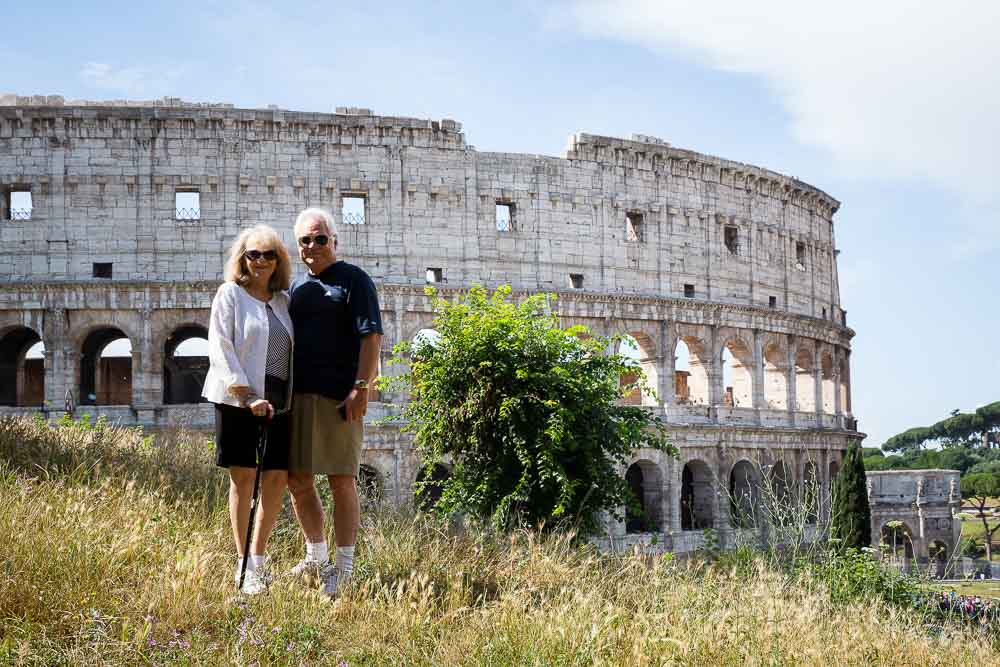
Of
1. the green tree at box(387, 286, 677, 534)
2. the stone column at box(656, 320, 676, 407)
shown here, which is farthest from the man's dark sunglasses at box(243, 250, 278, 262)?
the stone column at box(656, 320, 676, 407)

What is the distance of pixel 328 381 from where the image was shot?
6918mm

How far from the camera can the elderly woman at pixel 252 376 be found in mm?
6605

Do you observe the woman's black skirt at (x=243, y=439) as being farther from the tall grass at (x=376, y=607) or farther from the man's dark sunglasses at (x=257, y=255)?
the man's dark sunglasses at (x=257, y=255)

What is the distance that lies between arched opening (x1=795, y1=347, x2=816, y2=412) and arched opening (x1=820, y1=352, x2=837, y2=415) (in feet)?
4.16

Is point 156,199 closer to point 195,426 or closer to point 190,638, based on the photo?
point 195,426

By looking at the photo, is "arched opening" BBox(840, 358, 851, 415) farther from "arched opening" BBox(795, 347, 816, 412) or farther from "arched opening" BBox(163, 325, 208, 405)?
"arched opening" BBox(163, 325, 208, 405)

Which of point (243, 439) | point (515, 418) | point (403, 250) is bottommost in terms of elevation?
point (243, 439)

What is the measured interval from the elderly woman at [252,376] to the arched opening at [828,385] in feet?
112

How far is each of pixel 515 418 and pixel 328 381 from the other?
1128 centimetres

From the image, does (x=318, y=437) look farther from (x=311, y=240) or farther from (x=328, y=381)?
(x=311, y=240)

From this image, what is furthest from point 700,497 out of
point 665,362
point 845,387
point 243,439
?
point 243,439

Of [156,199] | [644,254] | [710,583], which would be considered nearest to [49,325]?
[156,199]

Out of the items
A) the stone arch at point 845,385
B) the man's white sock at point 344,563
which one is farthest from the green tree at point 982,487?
the man's white sock at point 344,563

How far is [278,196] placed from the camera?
28984mm
